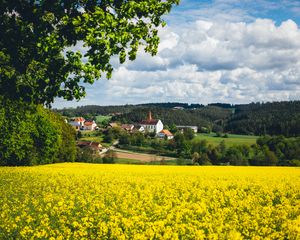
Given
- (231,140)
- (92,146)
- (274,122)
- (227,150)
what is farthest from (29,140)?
(274,122)

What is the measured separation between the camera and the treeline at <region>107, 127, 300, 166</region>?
7251 centimetres

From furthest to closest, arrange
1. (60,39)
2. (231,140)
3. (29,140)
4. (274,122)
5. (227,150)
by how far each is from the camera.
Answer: (274,122) → (231,140) → (227,150) → (29,140) → (60,39)

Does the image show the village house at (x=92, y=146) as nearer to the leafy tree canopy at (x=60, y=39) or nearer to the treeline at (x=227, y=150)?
the treeline at (x=227, y=150)

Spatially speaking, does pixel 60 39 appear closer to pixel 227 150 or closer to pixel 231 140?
pixel 227 150

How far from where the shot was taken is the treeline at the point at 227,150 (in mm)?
72512

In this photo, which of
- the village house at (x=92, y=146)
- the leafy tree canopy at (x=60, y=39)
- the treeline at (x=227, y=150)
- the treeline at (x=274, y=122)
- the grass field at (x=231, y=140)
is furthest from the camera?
the treeline at (x=274, y=122)

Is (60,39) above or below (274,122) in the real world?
above

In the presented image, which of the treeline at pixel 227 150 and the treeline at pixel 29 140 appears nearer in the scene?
the treeline at pixel 29 140

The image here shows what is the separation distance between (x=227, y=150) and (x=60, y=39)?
80.3m

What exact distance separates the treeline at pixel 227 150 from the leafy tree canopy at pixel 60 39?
52877 mm

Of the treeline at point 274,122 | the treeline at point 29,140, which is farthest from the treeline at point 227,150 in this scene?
the treeline at point 274,122

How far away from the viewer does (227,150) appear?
290ft

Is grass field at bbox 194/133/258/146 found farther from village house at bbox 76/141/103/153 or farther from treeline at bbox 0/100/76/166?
treeline at bbox 0/100/76/166

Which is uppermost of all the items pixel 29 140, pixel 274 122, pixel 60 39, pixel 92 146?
pixel 60 39
